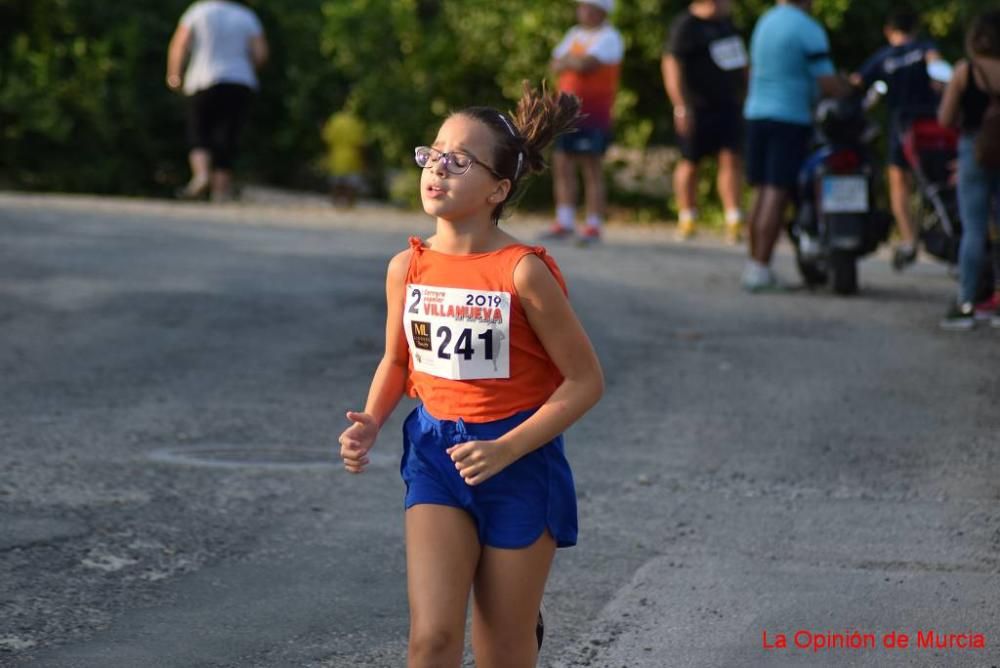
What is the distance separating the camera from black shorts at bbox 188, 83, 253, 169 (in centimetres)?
1669

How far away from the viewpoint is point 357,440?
12.5 feet

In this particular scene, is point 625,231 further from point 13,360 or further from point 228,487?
point 228,487

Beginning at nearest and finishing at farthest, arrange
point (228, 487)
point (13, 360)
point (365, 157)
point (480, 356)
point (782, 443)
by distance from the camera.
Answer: point (480, 356), point (228, 487), point (782, 443), point (13, 360), point (365, 157)

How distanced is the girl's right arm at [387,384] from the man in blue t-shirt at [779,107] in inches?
297

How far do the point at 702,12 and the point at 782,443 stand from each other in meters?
6.76

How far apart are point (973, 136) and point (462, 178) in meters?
6.43

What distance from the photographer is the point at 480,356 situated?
3797 millimetres

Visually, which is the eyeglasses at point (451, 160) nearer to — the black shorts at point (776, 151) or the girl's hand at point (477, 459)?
the girl's hand at point (477, 459)

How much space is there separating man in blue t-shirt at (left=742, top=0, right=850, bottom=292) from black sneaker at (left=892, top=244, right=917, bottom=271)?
1.86 metres

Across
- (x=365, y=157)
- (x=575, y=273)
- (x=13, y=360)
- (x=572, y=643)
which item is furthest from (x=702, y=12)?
(x=572, y=643)

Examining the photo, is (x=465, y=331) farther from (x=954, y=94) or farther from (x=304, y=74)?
(x=304, y=74)

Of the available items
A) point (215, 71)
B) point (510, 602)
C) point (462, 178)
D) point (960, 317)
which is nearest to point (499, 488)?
point (510, 602)

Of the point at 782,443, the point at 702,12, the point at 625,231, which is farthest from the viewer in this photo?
the point at 625,231

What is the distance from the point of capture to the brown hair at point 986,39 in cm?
945
